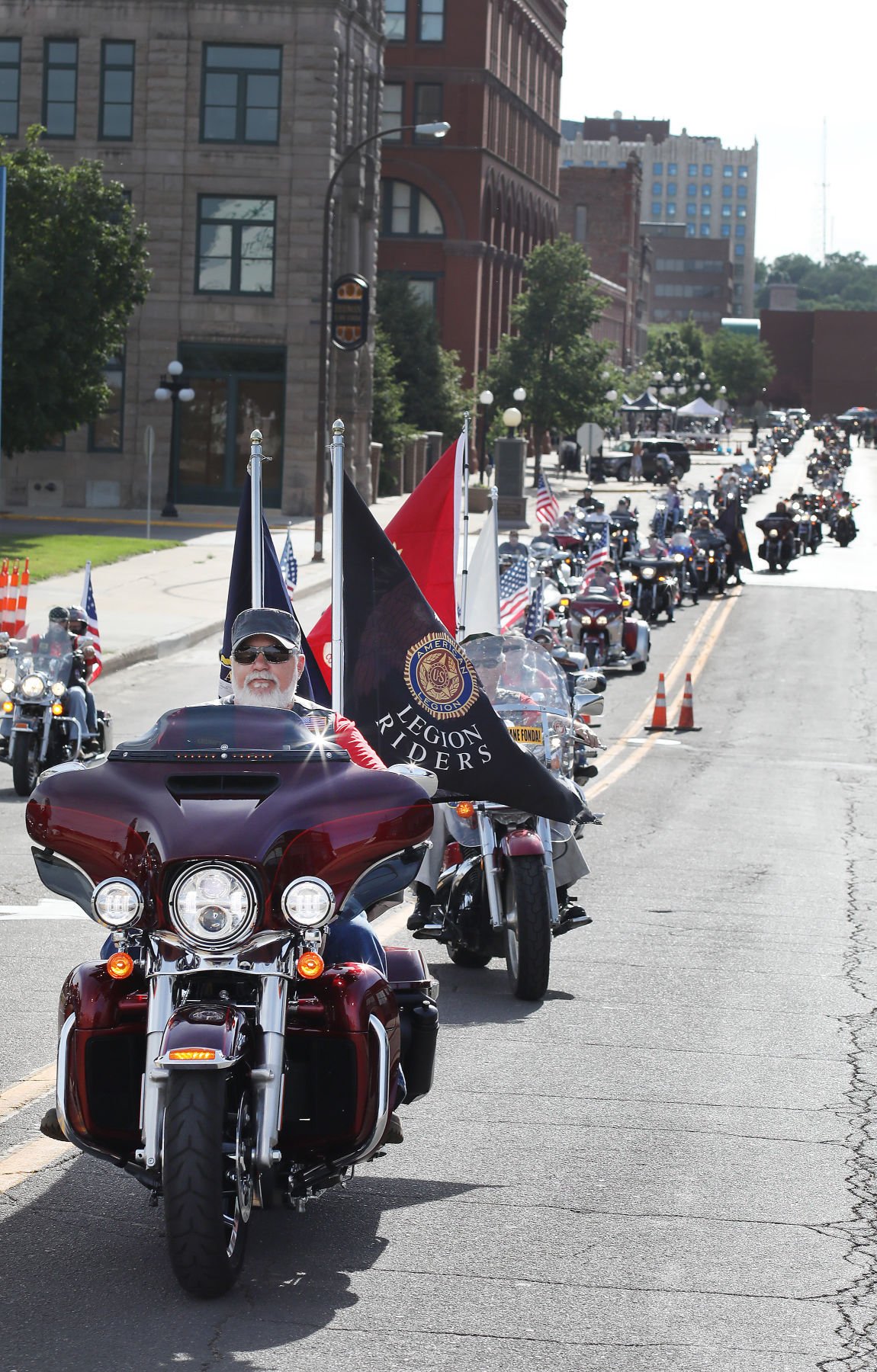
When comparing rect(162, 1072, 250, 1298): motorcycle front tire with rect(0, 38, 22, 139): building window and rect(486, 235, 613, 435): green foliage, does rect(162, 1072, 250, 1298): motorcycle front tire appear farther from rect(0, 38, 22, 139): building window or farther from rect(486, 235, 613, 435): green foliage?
rect(486, 235, 613, 435): green foliage

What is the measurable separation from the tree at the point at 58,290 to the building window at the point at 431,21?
39.9 metres

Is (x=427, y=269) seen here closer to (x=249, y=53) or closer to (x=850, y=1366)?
(x=249, y=53)

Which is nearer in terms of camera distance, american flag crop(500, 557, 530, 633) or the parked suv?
american flag crop(500, 557, 530, 633)

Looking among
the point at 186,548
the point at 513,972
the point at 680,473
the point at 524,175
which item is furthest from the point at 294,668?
the point at 524,175

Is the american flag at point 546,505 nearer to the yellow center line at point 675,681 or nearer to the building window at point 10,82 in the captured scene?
the yellow center line at point 675,681

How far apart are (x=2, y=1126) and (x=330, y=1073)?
1815 millimetres

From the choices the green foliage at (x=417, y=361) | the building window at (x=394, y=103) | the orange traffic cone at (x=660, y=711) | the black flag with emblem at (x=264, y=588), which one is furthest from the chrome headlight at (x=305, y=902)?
the building window at (x=394, y=103)

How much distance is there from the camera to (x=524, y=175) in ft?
297

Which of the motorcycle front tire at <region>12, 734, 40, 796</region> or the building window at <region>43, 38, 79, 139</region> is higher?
the building window at <region>43, 38, 79, 139</region>

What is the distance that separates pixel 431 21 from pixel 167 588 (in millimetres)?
51698

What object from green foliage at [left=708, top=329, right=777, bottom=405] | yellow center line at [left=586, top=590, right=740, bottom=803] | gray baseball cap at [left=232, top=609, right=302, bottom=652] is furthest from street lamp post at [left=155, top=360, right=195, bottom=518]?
green foliage at [left=708, top=329, right=777, bottom=405]

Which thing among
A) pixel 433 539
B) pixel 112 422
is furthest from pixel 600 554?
pixel 112 422

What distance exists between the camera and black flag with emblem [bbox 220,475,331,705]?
26.7 feet

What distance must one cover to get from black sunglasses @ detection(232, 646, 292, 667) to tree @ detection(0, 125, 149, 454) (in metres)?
33.8
